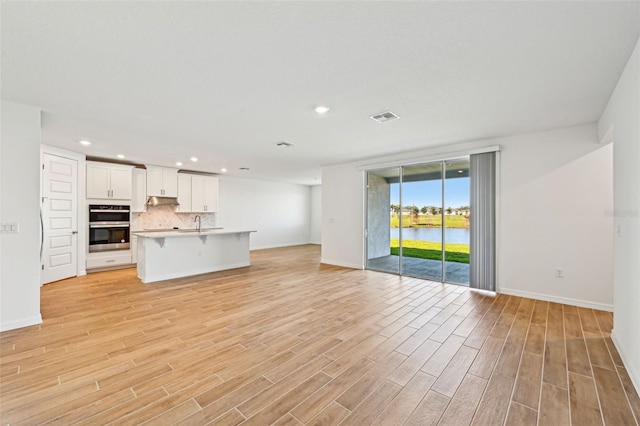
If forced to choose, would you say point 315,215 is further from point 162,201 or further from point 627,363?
point 627,363

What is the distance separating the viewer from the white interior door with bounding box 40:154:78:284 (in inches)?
193

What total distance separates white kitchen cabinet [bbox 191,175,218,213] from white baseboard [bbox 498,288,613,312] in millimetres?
7609

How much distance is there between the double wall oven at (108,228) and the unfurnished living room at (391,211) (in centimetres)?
12

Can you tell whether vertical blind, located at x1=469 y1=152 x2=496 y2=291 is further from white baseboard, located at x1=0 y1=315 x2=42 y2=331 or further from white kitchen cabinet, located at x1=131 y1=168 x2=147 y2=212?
white kitchen cabinet, located at x1=131 y1=168 x2=147 y2=212

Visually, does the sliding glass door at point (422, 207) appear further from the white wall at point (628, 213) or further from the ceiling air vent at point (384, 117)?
the white wall at point (628, 213)

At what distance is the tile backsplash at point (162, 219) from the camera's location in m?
Result: 7.04

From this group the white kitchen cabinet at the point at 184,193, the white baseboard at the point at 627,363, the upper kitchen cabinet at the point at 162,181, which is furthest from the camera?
the white kitchen cabinet at the point at 184,193

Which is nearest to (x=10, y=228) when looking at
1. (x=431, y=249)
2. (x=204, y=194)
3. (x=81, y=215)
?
(x=81, y=215)

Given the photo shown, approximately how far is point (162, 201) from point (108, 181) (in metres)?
1.36

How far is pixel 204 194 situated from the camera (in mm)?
8109

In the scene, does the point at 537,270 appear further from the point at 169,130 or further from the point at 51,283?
the point at 51,283

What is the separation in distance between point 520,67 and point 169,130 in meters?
4.45

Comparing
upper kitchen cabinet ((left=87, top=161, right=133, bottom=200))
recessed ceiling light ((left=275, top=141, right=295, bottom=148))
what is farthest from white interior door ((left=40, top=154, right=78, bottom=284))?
recessed ceiling light ((left=275, top=141, right=295, bottom=148))

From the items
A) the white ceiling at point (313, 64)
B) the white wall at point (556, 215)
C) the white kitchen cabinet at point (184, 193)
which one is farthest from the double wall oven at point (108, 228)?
the white wall at point (556, 215)
